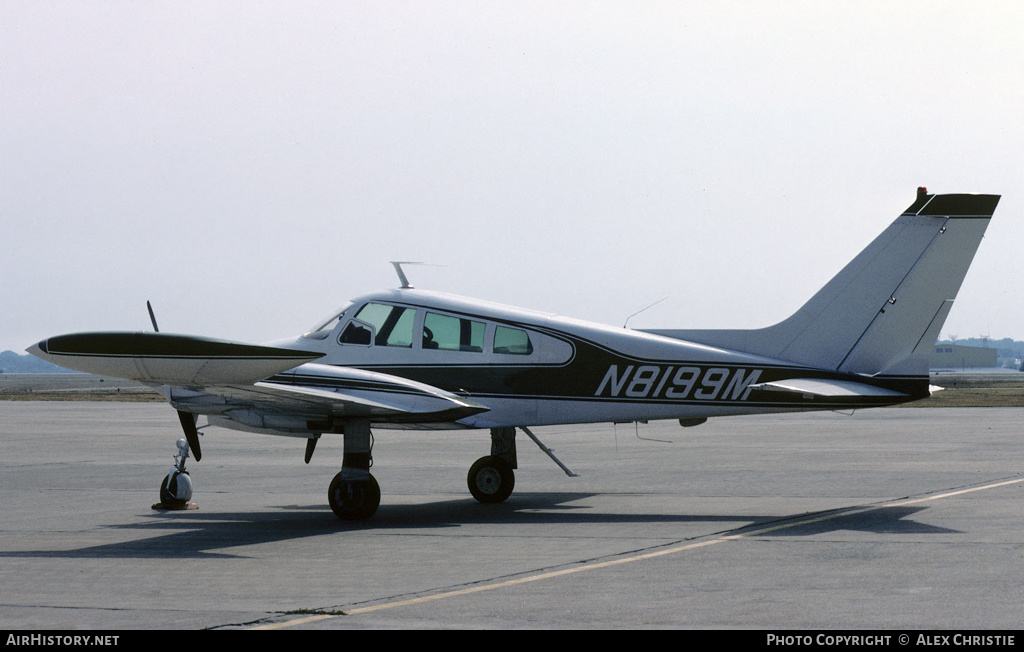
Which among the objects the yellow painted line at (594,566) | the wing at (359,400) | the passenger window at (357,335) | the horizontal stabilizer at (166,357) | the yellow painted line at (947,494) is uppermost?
the passenger window at (357,335)

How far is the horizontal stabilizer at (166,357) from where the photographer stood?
449 inches

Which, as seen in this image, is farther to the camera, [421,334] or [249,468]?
[249,468]

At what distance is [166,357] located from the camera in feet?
38.4

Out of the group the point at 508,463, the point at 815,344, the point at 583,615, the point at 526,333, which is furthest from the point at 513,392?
the point at 583,615

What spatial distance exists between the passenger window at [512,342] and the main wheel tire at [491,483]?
6.71 feet

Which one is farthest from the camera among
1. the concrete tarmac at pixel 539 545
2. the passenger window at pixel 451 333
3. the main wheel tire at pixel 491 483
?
the main wheel tire at pixel 491 483

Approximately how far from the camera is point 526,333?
51.8ft

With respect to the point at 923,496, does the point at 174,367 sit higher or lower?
higher

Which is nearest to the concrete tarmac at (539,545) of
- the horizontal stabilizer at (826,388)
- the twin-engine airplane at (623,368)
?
the twin-engine airplane at (623,368)

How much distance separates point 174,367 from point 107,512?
16.8 feet

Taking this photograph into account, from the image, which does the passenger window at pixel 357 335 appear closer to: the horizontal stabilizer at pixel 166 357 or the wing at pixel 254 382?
the wing at pixel 254 382

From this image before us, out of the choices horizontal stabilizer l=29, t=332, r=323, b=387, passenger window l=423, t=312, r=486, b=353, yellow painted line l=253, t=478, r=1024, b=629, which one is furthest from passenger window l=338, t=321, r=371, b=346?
yellow painted line l=253, t=478, r=1024, b=629
